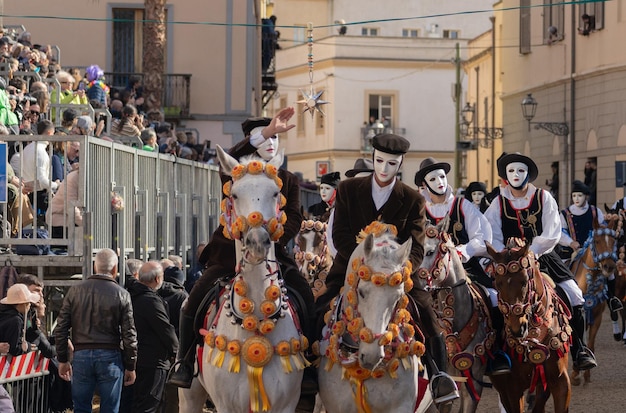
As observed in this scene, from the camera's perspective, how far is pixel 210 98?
41906 mm

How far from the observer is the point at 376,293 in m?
9.96

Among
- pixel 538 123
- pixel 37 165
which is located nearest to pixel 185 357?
pixel 37 165

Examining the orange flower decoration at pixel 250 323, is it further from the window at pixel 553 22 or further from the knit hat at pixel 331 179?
the window at pixel 553 22

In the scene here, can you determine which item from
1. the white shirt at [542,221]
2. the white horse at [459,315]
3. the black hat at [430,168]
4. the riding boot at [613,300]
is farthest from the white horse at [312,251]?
the riding boot at [613,300]

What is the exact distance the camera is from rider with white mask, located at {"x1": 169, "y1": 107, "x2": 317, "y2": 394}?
10.9 meters

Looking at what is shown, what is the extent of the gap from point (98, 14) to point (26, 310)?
95.2 ft

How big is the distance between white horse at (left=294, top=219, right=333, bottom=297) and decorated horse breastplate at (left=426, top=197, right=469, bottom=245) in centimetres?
370

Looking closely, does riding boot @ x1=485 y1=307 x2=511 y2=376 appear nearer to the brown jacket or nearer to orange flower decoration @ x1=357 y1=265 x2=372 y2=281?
the brown jacket

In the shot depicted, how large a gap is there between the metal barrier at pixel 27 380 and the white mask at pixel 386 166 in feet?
13.6

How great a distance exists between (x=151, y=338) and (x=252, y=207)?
193 inches

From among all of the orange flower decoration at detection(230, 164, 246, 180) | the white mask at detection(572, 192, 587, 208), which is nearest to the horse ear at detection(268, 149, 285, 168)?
the orange flower decoration at detection(230, 164, 246, 180)

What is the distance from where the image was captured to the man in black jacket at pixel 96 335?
13312 mm

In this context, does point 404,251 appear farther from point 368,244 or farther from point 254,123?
point 254,123

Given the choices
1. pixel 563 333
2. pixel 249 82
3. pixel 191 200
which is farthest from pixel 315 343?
pixel 249 82
